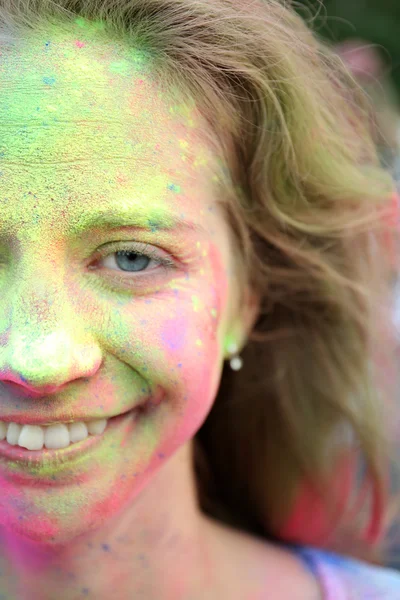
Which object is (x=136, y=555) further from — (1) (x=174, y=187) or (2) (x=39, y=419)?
(1) (x=174, y=187)

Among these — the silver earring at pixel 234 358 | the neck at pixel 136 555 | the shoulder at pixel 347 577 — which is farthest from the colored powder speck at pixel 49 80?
the shoulder at pixel 347 577

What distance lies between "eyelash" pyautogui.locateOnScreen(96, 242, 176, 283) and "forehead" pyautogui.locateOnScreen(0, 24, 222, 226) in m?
0.08

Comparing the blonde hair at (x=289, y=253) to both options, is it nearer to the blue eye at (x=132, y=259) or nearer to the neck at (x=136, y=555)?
the blue eye at (x=132, y=259)

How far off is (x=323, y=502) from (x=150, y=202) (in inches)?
46.3

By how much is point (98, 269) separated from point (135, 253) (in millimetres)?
80

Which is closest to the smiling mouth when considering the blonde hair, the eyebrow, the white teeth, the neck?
the white teeth

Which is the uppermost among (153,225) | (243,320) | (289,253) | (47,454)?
(153,225)

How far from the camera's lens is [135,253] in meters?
1.31

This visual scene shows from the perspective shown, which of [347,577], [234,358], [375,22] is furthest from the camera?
[375,22]

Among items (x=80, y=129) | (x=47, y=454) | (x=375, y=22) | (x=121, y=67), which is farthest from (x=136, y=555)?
(x=375, y=22)

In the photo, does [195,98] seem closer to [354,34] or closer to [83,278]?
[83,278]

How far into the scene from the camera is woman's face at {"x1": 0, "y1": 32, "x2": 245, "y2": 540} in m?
1.18

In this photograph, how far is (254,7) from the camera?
1.42 m

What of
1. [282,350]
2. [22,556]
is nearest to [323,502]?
[282,350]
